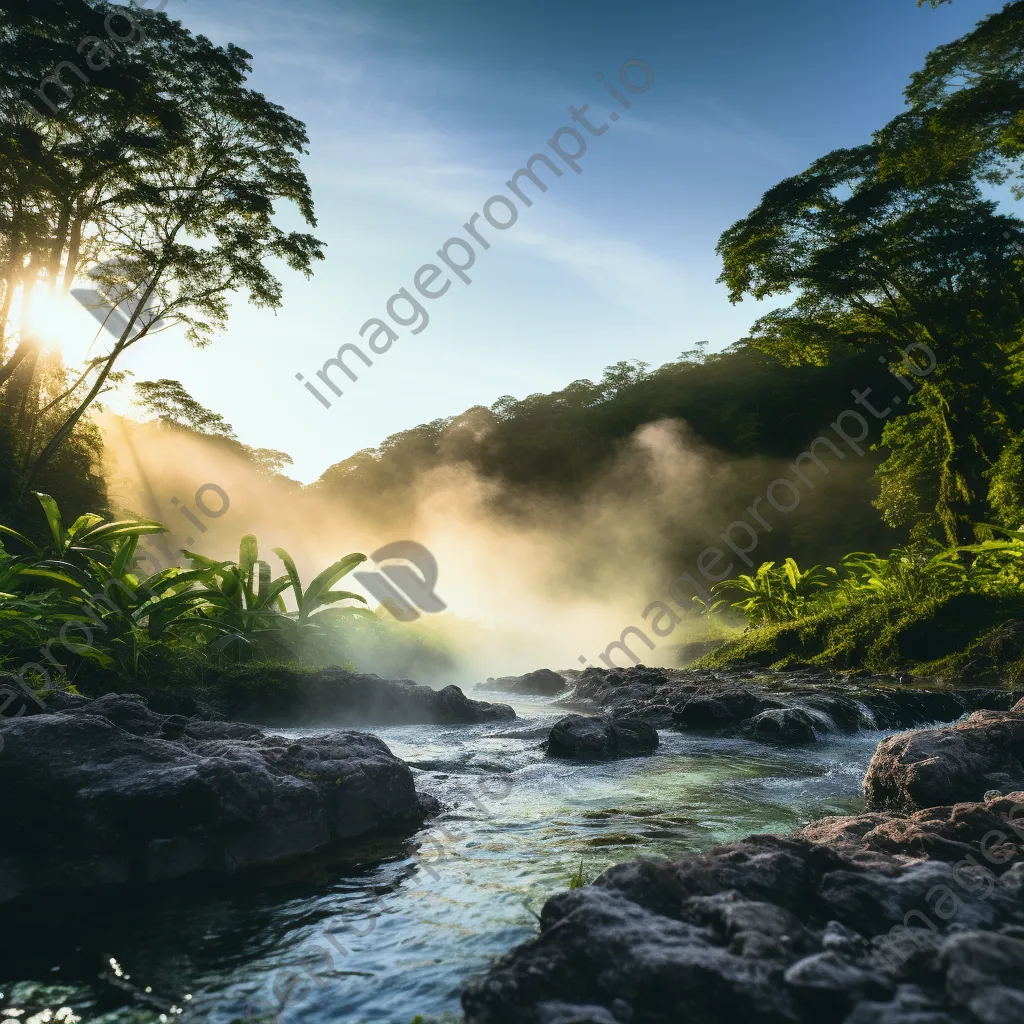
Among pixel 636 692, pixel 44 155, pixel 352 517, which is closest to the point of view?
pixel 636 692

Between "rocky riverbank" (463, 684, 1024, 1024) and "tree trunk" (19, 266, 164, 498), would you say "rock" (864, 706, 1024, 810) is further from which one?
"tree trunk" (19, 266, 164, 498)

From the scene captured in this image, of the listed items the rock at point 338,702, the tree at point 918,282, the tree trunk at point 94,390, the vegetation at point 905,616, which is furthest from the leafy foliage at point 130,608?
the tree at point 918,282

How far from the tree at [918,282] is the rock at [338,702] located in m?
14.6

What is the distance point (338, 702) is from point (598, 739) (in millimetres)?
4092

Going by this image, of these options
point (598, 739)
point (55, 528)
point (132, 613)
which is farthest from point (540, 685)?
point (55, 528)

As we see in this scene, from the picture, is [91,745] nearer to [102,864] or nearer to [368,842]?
[102,864]

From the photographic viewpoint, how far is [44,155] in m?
13.9

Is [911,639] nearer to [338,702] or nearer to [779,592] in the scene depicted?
[779,592]

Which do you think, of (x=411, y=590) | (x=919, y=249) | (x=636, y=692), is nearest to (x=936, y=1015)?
(x=636, y=692)

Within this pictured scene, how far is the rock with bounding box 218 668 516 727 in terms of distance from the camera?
8.77 meters

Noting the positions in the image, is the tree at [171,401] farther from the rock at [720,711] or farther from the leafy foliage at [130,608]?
the rock at [720,711]

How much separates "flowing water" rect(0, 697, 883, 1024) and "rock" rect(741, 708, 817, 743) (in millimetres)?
2592

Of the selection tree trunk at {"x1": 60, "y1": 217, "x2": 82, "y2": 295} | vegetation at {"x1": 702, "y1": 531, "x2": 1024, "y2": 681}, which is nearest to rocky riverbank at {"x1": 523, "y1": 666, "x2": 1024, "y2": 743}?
vegetation at {"x1": 702, "y1": 531, "x2": 1024, "y2": 681}

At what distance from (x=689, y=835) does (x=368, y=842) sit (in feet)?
6.24
